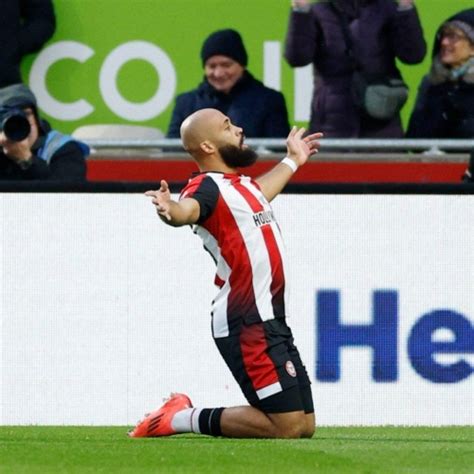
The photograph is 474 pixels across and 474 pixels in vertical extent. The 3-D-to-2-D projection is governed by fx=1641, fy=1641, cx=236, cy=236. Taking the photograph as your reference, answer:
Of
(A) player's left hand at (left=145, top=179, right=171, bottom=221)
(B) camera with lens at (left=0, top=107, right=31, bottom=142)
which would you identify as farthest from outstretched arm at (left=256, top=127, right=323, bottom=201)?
(B) camera with lens at (left=0, top=107, right=31, bottom=142)

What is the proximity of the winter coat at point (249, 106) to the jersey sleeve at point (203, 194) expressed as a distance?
3.00 m

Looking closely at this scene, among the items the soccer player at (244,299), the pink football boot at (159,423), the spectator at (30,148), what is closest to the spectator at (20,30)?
the spectator at (30,148)

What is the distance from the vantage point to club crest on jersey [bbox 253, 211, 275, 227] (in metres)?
7.71

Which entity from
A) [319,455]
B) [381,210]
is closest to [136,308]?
[381,210]

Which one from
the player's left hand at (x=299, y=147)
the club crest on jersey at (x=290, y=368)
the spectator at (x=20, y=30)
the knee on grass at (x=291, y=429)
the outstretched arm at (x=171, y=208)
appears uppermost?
the spectator at (x=20, y=30)

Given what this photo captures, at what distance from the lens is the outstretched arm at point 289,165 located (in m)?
7.99

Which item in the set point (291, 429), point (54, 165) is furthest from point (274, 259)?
point (54, 165)

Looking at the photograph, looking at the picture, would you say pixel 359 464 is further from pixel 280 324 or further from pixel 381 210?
pixel 381 210

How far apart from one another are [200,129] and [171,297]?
6.72 feet

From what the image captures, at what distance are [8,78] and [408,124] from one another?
2.62m

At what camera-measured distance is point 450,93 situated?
10.6 meters

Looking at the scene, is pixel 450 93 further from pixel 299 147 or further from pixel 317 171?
pixel 299 147

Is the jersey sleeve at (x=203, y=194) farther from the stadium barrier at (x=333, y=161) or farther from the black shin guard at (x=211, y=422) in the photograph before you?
the stadium barrier at (x=333, y=161)

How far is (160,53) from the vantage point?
11086mm
